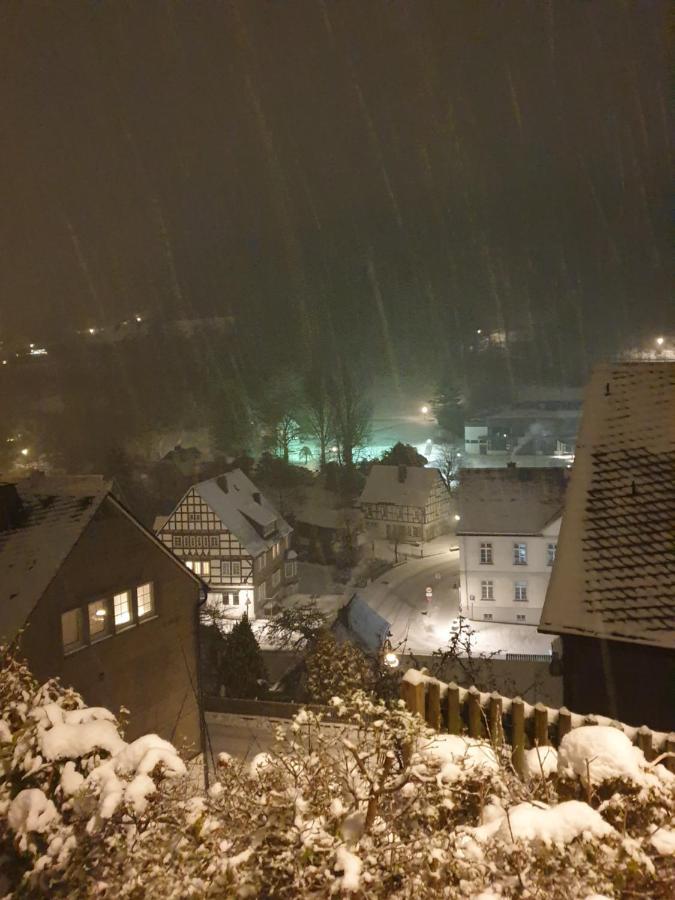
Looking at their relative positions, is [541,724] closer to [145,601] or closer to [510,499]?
[145,601]

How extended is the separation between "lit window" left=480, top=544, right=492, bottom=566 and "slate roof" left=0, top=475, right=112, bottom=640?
17.4m

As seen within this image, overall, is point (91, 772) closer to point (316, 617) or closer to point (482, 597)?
point (316, 617)

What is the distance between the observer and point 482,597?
82.0 ft

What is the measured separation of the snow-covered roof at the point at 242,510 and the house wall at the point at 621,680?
76.0ft

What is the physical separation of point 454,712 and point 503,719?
0.29 metres

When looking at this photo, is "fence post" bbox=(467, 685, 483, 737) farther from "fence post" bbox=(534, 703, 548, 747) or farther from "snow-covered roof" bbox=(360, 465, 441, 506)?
"snow-covered roof" bbox=(360, 465, 441, 506)

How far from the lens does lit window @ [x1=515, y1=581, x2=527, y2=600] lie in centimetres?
2467

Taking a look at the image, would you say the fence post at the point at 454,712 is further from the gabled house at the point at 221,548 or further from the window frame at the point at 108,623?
the gabled house at the point at 221,548

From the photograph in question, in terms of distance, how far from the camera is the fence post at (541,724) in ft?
11.9

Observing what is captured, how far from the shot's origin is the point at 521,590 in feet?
81.1

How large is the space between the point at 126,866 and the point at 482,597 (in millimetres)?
23361

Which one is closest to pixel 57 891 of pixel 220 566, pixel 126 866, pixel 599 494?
pixel 126 866

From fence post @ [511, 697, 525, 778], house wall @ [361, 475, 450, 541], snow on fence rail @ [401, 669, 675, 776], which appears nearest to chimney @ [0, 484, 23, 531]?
snow on fence rail @ [401, 669, 675, 776]

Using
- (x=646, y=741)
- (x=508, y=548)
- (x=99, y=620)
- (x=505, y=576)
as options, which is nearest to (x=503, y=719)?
(x=646, y=741)
